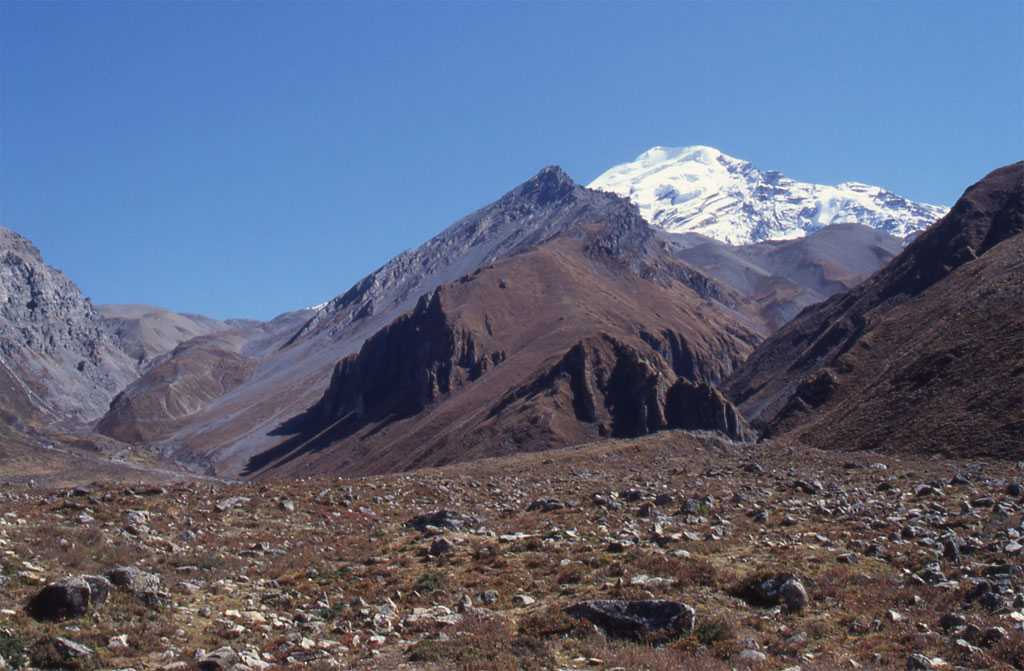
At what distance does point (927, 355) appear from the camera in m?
68.6

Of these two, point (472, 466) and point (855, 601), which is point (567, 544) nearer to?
point (855, 601)

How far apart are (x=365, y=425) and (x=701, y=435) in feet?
371

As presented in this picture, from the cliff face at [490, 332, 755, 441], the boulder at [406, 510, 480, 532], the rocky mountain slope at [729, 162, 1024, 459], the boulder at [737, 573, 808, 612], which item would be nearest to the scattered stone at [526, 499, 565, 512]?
the boulder at [406, 510, 480, 532]

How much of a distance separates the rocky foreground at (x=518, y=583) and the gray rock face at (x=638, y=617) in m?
0.03

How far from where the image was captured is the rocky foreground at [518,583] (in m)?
13.9

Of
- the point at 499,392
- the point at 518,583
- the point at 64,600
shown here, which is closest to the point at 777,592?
the point at 518,583

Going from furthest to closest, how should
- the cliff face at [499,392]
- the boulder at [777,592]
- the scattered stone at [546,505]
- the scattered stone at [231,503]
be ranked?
the cliff face at [499,392]
the scattered stone at [546,505]
the scattered stone at [231,503]
the boulder at [777,592]

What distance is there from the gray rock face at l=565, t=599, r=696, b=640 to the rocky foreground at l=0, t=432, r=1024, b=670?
1.1 inches

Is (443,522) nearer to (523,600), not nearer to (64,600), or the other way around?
(523,600)

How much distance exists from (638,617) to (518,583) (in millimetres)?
3737

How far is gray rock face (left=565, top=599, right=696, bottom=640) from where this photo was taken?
14.7m

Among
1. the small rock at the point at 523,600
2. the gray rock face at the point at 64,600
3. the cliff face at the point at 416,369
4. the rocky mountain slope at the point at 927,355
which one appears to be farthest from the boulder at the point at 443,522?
the cliff face at the point at 416,369

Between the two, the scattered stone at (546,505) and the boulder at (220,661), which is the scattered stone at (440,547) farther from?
the boulder at (220,661)

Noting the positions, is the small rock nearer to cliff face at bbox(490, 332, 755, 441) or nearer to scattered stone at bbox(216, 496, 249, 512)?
scattered stone at bbox(216, 496, 249, 512)
